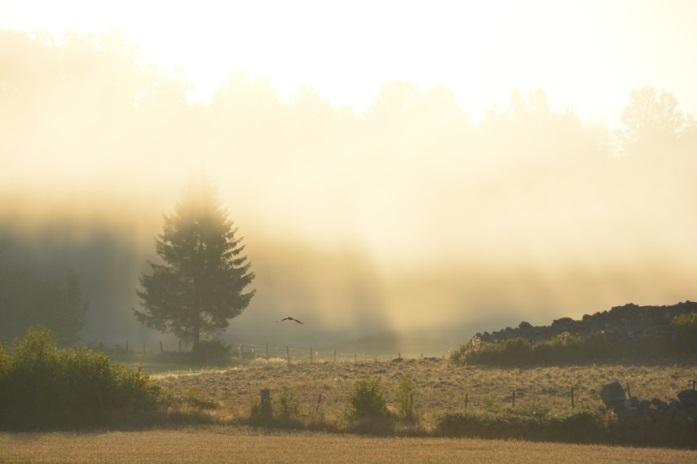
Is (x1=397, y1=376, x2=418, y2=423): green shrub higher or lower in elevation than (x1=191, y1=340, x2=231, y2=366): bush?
lower

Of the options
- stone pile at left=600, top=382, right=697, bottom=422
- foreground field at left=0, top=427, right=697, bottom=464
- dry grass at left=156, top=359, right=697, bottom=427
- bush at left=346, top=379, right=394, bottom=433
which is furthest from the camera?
dry grass at left=156, top=359, right=697, bottom=427

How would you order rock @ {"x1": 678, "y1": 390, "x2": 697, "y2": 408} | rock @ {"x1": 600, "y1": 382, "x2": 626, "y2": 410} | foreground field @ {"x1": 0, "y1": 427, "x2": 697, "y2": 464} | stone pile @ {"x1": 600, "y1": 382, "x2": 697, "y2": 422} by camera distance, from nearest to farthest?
foreground field @ {"x1": 0, "y1": 427, "x2": 697, "y2": 464} < stone pile @ {"x1": 600, "y1": 382, "x2": 697, "y2": 422} < rock @ {"x1": 678, "y1": 390, "x2": 697, "y2": 408} < rock @ {"x1": 600, "y1": 382, "x2": 626, "y2": 410}

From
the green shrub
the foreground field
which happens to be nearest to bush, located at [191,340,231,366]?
the green shrub

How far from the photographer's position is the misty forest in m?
43.3

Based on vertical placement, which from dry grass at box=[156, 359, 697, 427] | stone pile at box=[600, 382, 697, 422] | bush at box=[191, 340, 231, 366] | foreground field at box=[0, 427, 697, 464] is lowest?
foreground field at box=[0, 427, 697, 464]

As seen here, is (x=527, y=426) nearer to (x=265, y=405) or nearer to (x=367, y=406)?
(x=367, y=406)

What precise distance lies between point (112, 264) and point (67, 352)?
68.9 m

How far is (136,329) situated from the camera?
108938 millimetres

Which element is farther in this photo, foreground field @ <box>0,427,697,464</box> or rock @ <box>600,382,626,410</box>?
rock @ <box>600,382,626,410</box>

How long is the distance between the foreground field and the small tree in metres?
45.6

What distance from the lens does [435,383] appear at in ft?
180

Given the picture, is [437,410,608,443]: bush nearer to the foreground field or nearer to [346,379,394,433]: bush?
the foreground field

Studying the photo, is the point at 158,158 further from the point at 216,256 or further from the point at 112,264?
the point at 216,256

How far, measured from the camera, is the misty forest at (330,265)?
4331 centimetres
